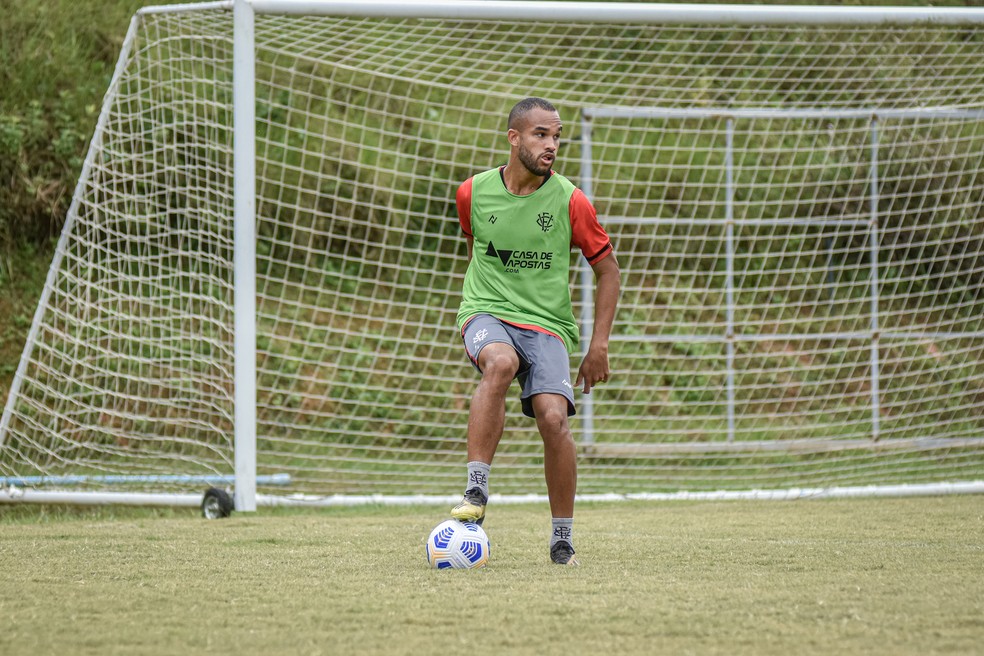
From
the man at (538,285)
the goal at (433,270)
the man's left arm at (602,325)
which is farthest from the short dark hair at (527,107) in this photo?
the goal at (433,270)

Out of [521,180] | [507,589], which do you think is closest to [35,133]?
[521,180]

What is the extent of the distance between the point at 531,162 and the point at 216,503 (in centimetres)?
268

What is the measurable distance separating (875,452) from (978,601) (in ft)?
18.7

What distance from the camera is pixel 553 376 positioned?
385cm

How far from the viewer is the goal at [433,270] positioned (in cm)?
644

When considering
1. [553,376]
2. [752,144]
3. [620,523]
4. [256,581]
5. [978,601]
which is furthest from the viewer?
[752,144]

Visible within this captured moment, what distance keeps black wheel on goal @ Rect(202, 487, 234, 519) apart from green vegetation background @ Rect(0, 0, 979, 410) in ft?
11.3

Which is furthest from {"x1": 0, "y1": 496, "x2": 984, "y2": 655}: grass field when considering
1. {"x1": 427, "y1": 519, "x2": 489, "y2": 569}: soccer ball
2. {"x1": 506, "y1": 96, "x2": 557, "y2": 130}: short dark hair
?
{"x1": 506, "y1": 96, "x2": 557, "y2": 130}: short dark hair

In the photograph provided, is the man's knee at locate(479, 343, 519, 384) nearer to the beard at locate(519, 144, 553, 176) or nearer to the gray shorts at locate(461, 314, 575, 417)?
the gray shorts at locate(461, 314, 575, 417)

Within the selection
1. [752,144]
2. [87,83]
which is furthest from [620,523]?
[87,83]

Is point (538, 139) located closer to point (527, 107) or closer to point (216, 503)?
point (527, 107)

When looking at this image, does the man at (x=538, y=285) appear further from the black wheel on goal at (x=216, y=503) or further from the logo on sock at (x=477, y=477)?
the black wheel on goal at (x=216, y=503)

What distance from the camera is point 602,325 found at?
3904mm

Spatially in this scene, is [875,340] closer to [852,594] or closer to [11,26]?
[852,594]
